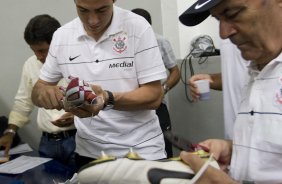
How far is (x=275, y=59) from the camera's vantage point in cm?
83

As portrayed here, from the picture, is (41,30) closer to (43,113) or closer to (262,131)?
(43,113)

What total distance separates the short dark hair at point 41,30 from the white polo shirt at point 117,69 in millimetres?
607

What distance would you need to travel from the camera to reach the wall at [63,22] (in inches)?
113

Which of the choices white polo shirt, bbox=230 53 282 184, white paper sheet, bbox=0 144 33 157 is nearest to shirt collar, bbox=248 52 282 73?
white polo shirt, bbox=230 53 282 184

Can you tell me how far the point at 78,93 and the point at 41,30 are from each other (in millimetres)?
1026

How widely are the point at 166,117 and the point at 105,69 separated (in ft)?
4.51

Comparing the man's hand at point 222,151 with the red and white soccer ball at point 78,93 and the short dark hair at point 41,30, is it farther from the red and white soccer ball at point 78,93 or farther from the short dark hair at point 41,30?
the short dark hair at point 41,30

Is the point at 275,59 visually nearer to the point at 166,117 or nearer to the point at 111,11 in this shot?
the point at 111,11

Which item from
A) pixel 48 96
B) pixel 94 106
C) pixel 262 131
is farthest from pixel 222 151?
pixel 48 96

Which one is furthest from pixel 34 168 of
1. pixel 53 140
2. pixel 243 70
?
pixel 243 70

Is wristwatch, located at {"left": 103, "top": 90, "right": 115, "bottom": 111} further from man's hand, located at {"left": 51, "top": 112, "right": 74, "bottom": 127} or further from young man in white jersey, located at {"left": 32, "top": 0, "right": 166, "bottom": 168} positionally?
man's hand, located at {"left": 51, "top": 112, "right": 74, "bottom": 127}

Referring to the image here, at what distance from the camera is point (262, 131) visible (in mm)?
806

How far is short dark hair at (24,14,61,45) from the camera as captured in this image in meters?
2.03

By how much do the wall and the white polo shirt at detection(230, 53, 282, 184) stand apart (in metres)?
1.86
